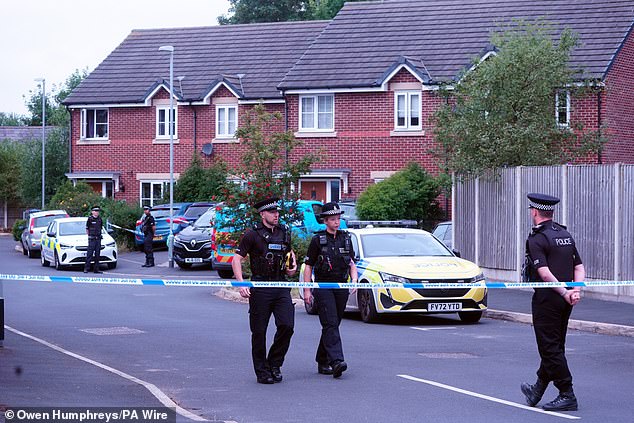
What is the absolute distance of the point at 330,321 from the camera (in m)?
12.2

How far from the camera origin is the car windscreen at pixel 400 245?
1866cm

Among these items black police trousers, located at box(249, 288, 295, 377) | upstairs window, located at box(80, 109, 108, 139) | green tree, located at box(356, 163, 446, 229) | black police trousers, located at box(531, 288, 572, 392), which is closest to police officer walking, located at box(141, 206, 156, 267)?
green tree, located at box(356, 163, 446, 229)

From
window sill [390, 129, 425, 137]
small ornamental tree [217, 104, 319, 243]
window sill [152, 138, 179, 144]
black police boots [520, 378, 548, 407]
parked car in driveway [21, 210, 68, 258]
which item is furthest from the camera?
window sill [152, 138, 179, 144]

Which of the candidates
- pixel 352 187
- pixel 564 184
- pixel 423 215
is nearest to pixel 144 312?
pixel 564 184

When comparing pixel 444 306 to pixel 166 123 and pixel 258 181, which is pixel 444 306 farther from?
pixel 166 123

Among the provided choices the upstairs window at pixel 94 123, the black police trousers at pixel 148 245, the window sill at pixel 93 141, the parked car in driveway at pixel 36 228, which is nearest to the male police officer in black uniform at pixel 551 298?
the black police trousers at pixel 148 245

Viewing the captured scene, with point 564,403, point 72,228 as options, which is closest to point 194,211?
point 72,228

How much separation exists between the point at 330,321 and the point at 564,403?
301 centimetres

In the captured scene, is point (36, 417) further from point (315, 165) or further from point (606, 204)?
point (315, 165)

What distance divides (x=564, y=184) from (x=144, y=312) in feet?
27.8

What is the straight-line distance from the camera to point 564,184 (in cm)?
2261

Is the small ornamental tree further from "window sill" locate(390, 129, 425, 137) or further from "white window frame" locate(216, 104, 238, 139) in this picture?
"white window frame" locate(216, 104, 238, 139)

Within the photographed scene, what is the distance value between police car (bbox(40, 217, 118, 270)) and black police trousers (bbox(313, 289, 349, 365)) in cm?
2218

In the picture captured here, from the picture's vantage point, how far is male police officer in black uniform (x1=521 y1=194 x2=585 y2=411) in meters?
10.0
